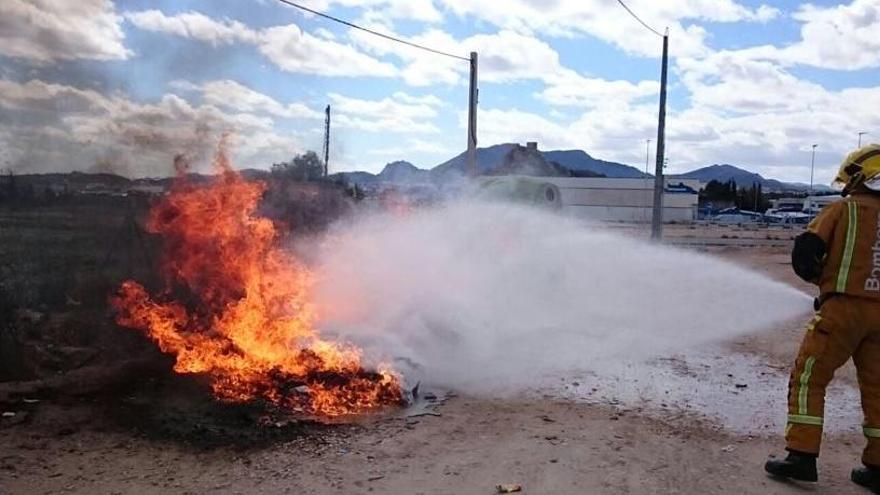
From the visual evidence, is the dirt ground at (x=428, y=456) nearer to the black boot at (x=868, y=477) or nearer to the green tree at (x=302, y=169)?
the black boot at (x=868, y=477)

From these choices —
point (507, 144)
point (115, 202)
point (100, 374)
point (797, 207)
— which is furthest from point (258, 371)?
point (797, 207)

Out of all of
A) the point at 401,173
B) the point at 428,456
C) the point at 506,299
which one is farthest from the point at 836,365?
the point at 401,173

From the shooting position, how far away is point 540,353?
812cm

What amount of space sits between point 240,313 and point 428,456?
9.50 feet

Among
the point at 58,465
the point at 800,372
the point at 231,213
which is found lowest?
the point at 58,465

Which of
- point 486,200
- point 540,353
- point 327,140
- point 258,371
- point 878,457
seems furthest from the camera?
point 486,200

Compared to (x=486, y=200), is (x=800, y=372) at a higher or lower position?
lower

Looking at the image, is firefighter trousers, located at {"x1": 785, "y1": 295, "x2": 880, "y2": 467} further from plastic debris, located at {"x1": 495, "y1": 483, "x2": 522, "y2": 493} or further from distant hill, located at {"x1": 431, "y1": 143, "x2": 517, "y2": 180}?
distant hill, located at {"x1": 431, "y1": 143, "x2": 517, "y2": 180}

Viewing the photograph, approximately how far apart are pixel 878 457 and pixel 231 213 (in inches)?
249

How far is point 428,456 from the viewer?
4969 millimetres

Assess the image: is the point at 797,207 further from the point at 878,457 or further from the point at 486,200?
the point at 878,457

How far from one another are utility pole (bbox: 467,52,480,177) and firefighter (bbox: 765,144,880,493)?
40.0 feet

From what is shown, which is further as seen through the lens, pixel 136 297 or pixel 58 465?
pixel 136 297

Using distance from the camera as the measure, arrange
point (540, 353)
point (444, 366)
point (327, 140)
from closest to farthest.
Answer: point (444, 366), point (540, 353), point (327, 140)
